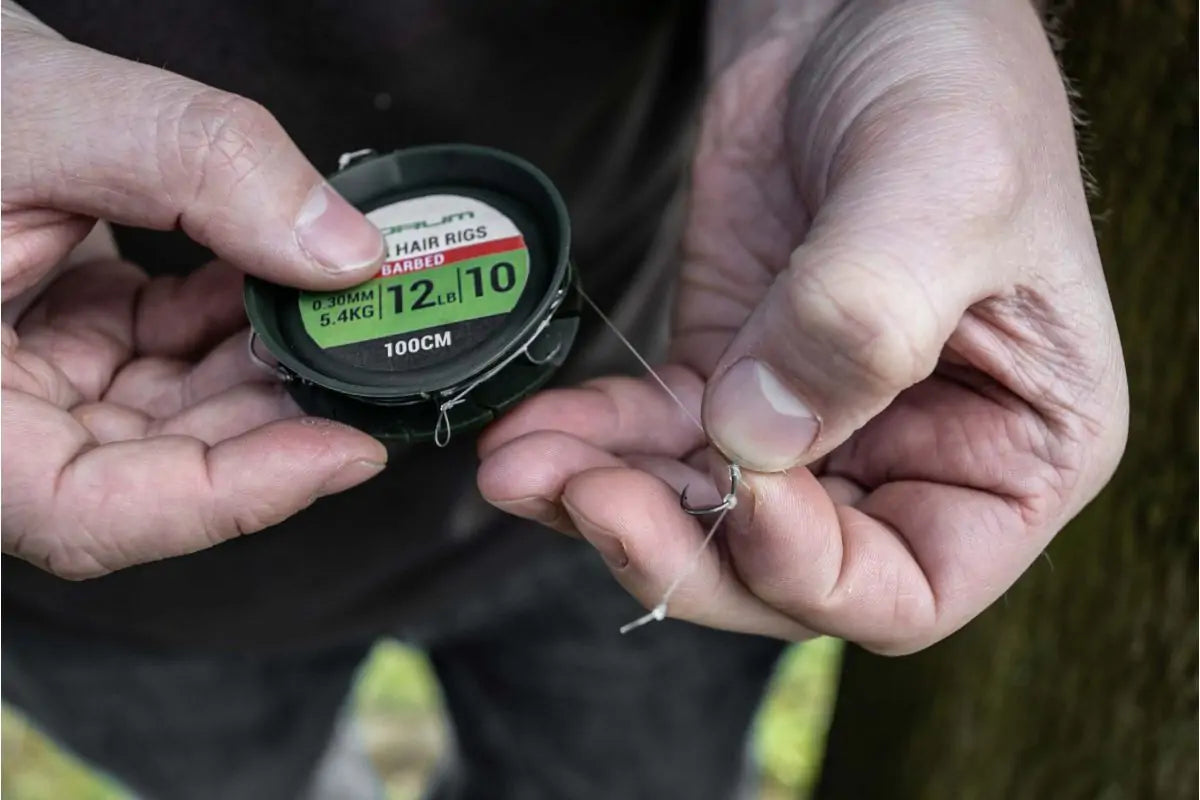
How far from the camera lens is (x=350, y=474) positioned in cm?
90

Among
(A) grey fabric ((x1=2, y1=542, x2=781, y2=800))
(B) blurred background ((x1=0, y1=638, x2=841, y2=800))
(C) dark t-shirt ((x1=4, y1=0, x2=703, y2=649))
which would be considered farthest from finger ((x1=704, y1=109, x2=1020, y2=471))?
(B) blurred background ((x1=0, y1=638, x2=841, y2=800))

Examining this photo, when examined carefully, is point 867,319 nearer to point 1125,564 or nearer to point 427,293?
point 427,293

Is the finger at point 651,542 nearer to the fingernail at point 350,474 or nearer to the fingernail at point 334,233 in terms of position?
the fingernail at point 350,474

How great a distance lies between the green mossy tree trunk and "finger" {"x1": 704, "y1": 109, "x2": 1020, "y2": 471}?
1.30 feet

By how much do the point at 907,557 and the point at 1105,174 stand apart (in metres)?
0.49

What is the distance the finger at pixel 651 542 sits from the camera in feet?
2.77

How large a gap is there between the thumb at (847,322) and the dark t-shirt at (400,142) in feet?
1.70

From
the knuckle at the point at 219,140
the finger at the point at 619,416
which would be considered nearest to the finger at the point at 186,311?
the knuckle at the point at 219,140

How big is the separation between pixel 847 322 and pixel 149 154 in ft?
1.89

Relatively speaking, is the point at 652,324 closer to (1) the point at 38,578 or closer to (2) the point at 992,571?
(2) the point at 992,571

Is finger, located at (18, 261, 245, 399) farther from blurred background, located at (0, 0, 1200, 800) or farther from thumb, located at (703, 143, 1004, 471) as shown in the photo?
blurred background, located at (0, 0, 1200, 800)

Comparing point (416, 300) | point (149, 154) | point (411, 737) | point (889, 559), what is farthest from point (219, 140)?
point (411, 737)

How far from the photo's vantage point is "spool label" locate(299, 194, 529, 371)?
3.27 feet

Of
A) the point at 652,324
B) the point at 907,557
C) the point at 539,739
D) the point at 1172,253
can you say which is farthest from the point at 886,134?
the point at 539,739
